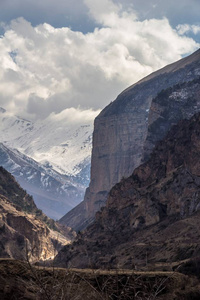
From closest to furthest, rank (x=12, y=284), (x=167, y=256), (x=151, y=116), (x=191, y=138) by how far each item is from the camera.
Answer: (x=12, y=284), (x=167, y=256), (x=191, y=138), (x=151, y=116)

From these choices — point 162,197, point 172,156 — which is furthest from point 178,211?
point 172,156

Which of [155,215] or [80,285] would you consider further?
[155,215]

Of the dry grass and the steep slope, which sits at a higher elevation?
the steep slope

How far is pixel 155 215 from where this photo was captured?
111m

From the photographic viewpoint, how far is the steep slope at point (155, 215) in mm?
89062

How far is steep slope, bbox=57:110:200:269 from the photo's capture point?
8906 centimetres

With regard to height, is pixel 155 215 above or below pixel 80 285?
above

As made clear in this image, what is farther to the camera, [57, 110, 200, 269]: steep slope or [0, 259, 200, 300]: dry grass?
[57, 110, 200, 269]: steep slope

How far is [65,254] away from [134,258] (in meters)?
42.9

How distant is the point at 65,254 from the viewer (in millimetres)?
128125

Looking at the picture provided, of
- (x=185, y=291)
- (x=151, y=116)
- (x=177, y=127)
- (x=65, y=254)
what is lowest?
(x=185, y=291)

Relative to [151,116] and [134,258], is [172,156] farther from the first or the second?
[151,116]

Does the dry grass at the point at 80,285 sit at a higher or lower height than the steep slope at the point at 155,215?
lower

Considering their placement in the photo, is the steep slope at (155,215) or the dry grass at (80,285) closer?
the dry grass at (80,285)
